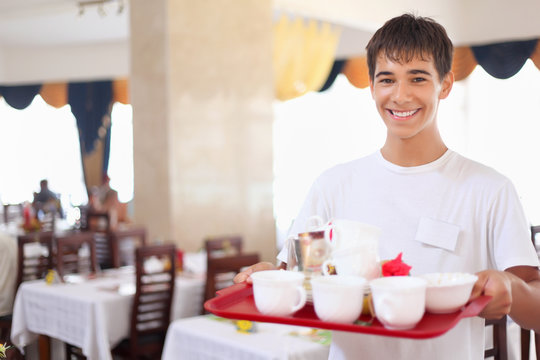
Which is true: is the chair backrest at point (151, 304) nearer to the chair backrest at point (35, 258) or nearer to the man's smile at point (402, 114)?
Result: the chair backrest at point (35, 258)

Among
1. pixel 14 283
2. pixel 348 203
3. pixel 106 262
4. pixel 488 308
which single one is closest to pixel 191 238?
pixel 106 262

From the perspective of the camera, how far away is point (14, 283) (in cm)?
515

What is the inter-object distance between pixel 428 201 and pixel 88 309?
287 cm

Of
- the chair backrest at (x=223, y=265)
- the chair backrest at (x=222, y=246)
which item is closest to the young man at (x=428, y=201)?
the chair backrest at (x=223, y=265)

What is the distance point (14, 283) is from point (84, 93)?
22.1 feet

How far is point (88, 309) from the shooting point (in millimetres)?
3844

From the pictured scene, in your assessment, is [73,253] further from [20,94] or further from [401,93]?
[20,94]

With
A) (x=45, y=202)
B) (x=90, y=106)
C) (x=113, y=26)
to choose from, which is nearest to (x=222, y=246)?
(x=45, y=202)

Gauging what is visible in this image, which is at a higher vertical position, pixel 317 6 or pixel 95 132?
pixel 317 6

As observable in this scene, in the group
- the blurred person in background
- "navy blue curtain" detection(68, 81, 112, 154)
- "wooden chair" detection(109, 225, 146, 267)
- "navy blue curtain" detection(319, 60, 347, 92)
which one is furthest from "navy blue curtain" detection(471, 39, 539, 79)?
"navy blue curtain" detection(68, 81, 112, 154)

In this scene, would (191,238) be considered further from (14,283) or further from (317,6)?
(317,6)

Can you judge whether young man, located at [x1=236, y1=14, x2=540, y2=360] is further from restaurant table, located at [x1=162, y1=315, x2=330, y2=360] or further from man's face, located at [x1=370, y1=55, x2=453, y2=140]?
restaurant table, located at [x1=162, y1=315, x2=330, y2=360]

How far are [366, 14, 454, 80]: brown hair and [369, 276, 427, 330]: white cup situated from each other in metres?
0.50

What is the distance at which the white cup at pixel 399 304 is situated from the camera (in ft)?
3.51
